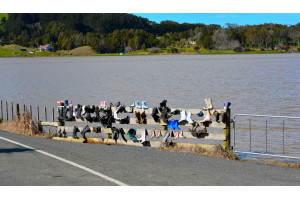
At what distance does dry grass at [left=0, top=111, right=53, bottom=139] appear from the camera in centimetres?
1718

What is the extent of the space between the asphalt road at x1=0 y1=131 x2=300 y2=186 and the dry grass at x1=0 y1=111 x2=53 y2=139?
12.4 ft

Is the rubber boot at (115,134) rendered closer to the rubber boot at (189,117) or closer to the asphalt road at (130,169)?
the asphalt road at (130,169)

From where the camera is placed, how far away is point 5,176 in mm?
9398

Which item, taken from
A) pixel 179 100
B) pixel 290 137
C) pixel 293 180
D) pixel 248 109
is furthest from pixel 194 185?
pixel 179 100

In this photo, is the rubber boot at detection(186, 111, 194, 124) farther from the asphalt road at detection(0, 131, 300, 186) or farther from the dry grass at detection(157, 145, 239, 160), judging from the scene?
the asphalt road at detection(0, 131, 300, 186)

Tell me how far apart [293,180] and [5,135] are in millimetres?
11022

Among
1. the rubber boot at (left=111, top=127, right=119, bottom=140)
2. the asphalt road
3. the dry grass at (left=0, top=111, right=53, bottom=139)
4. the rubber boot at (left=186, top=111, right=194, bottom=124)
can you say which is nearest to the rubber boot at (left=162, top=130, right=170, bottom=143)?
the asphalt road

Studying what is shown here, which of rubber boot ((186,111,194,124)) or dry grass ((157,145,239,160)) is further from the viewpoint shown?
rubber boot ((186,111,194,124))

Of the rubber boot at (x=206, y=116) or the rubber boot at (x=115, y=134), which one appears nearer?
the rubber boot at (x=206, y=116)

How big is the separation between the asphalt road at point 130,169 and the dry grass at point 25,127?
379cm

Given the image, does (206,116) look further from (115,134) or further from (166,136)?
(115,134)

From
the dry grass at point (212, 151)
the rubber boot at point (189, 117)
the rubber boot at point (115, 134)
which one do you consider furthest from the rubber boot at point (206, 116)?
the rubber boot at point (115, 134)

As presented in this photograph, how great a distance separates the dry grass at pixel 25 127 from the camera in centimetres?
1718

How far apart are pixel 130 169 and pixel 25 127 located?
8840 millimetres
